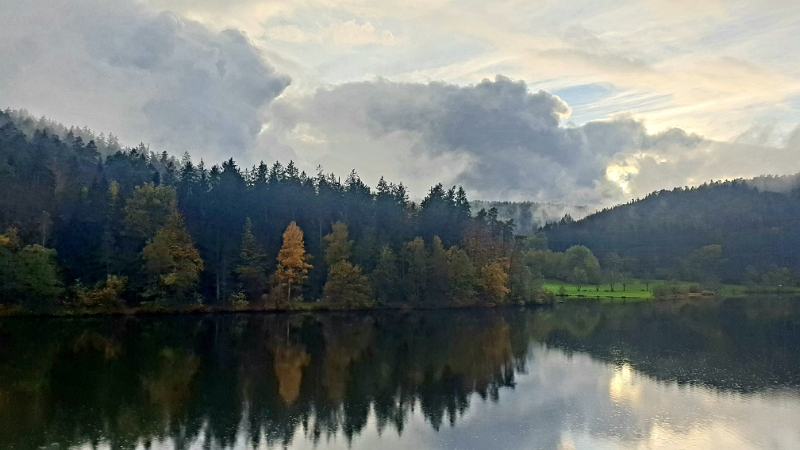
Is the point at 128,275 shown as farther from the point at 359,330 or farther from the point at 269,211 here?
the point at 359,330

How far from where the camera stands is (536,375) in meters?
44.2

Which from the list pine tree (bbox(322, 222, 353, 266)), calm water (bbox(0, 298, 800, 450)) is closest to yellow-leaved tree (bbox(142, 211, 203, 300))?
calm water (bbox(0, 298, 800, 450))

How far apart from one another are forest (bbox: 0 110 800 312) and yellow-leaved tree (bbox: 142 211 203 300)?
0.20 m

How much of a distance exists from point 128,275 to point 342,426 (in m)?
66.3

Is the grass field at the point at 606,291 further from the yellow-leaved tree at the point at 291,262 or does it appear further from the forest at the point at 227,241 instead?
the yellow-leaved tree at the point at 291,262

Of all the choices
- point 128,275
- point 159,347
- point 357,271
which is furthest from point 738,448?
point 128,275

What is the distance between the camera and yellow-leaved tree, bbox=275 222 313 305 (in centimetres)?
9138

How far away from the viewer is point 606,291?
499 feet

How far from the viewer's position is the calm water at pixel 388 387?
2777 centimetres

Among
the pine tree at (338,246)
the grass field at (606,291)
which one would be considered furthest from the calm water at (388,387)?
the grass field at (606,291)

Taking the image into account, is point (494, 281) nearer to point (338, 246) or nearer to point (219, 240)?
point (338, 246)

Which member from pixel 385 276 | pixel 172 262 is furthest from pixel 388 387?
pixel 385 276

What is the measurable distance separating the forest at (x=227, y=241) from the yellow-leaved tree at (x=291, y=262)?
21cm

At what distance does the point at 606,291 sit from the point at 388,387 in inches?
4984
